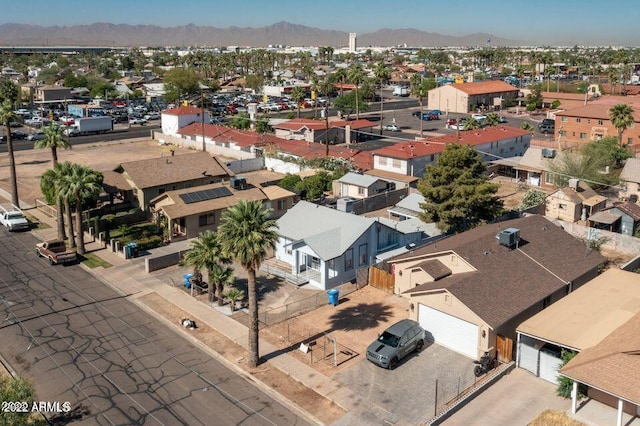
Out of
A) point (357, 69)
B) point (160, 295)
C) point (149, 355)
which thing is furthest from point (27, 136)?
point (149, 355)

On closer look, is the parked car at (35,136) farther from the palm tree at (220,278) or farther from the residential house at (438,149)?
the palm tree at (220,278)

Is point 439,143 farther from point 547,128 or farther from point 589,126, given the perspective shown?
point 547,128

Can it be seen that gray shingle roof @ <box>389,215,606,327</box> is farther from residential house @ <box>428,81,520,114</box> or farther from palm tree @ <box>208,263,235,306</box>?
residential house @ <box>428,81,520,114</box>

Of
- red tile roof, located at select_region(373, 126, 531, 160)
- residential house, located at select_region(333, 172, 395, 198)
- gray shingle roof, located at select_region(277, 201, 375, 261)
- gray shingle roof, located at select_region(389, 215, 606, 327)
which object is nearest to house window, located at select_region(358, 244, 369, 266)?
gray shingle roof, located at select_region(277, 201, 375, 261)

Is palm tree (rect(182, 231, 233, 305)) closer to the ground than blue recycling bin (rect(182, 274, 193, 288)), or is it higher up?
higher up

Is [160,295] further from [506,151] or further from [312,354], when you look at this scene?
[506,151]

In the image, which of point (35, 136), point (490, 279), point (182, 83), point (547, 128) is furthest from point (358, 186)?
point (182, 83)

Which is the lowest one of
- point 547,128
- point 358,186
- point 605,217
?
point 605,217
